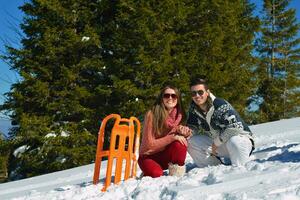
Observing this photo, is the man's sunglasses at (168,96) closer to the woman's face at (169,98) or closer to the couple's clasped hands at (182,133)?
the woman's face at (169,98)

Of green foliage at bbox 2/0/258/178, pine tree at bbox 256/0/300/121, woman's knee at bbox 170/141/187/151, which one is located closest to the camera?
woman's knee at bbox 170/141/187/151

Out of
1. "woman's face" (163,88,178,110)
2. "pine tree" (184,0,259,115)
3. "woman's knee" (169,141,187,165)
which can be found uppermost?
"pine tree" (184,0,259,115)

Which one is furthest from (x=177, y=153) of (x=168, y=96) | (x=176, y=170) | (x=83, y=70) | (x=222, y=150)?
(x=83, y=70)

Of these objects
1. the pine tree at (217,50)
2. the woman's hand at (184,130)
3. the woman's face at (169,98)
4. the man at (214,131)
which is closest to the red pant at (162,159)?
the woman's hand at (184,130)

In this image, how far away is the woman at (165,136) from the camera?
15.4ft

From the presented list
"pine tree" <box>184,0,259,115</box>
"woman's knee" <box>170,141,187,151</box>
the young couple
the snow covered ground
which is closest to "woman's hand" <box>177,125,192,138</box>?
the young couple

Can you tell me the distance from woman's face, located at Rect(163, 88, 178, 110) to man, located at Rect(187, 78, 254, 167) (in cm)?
22

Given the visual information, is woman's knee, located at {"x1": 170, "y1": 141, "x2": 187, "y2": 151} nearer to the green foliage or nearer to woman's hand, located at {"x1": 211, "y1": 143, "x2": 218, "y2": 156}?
woman's hand, located at {"x1": 211, "y1": 143, "x2": 218, "y2": 156}

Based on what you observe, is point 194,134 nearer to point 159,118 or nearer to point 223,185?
point 159,118

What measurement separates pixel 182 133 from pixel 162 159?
0.47 meters

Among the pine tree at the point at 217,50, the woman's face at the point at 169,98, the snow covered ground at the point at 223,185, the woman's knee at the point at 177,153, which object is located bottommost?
the snow covered ground at the point at 223,185

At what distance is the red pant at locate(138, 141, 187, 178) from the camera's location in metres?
4.69

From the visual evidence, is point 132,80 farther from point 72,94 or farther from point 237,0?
point 237,0

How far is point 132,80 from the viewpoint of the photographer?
13523mm
